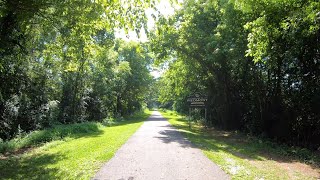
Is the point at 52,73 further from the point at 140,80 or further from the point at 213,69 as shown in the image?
the point at 140,80

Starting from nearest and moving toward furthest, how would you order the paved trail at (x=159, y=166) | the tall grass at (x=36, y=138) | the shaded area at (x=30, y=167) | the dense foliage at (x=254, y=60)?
the paved trail at (x=159, y=166) → the shaded area at (x=30, y=167) → the dense foliage at (x=254, y=60) → the tall grass at (x=36, y=138)

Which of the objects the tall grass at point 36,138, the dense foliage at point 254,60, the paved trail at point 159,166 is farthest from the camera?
the tall grass at point 36,138

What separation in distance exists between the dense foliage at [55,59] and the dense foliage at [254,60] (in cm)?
287

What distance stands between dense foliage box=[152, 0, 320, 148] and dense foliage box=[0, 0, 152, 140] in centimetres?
Result: 287

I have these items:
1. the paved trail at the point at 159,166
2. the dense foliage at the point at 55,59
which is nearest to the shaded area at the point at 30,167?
the paved trail at the point at 159,166

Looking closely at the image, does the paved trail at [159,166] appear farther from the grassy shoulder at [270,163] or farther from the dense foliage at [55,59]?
the dense foliage at [55,59]

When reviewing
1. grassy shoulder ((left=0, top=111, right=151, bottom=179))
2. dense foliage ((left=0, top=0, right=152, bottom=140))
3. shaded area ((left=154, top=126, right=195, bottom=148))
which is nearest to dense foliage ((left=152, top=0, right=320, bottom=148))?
dense foliage ((left=0, top=0, right=152, bottom=140))

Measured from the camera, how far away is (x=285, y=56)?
14203 mm

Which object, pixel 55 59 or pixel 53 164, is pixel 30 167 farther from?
pixel 55 59

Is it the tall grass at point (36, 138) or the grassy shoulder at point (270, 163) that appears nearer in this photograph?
the grassy shoulder at point (270, 163)

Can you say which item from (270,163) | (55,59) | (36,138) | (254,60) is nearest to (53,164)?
(36,138)

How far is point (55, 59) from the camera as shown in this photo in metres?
21.5

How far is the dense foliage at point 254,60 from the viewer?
12.4 m

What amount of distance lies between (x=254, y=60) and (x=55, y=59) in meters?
14.7
